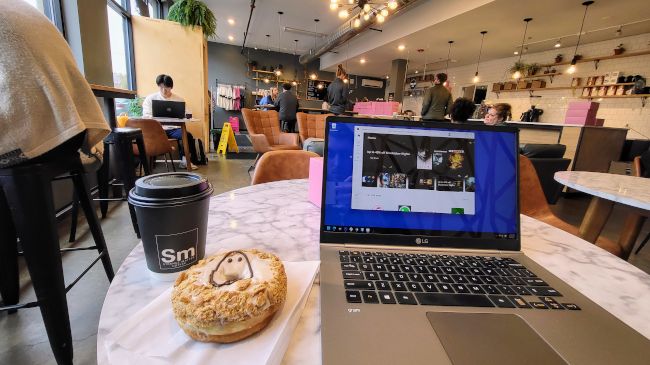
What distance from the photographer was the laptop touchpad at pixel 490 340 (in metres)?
0.32

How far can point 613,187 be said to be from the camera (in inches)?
48.4

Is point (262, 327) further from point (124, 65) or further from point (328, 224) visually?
point (124, 65)

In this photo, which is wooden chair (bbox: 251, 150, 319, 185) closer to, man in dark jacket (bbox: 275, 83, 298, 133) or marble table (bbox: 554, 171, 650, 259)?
marble table (bbox: 554, 171, 650, 259)

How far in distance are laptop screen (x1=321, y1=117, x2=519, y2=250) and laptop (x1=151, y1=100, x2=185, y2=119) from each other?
159 inches

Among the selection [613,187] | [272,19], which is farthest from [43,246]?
[272,19]

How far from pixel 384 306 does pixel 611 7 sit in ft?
21.4

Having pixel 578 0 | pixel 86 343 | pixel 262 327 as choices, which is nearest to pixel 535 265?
pixel 262 327

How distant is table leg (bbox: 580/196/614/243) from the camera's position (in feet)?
4.42

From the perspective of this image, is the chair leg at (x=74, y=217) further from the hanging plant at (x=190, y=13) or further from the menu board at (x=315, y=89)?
the menu board at (x=315, y=89)

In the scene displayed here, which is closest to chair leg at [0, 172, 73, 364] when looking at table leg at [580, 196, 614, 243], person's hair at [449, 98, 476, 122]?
table leg at [580, 196, 614, 243]

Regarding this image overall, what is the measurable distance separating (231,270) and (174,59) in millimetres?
5856

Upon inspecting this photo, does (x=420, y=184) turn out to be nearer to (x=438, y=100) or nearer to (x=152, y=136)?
(x=152, y=136)

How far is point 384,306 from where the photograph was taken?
15.7 inches

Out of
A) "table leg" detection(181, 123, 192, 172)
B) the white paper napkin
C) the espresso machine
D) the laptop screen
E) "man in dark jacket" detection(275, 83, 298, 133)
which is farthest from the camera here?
the espresso machine
